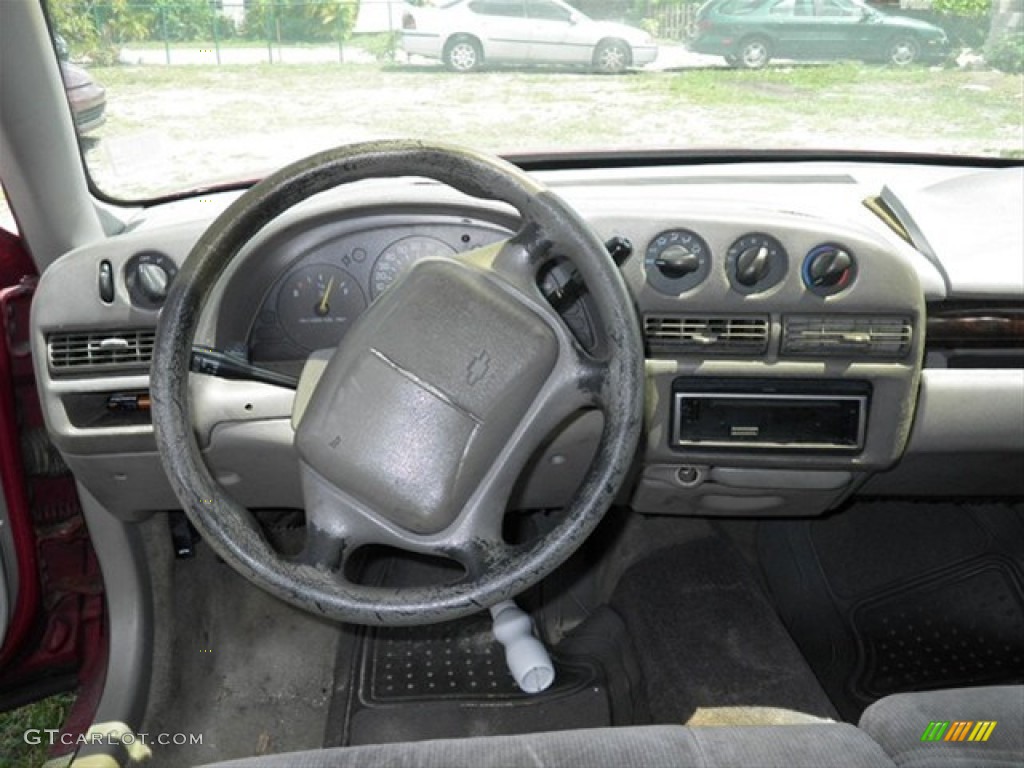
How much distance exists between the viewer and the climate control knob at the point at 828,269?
6.05 ft

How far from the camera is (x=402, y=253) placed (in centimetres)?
192

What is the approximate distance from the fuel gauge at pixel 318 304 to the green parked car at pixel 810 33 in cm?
83

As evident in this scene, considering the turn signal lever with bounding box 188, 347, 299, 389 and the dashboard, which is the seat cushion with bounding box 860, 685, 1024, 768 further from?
the turn signal lever with bounding box 188, 347, 299, 389

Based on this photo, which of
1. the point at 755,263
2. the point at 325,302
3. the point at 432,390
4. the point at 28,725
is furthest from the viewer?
the point at 28,725

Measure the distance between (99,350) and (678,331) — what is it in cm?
110

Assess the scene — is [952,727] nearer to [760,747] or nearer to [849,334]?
[760,747]

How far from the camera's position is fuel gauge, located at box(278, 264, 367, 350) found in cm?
195

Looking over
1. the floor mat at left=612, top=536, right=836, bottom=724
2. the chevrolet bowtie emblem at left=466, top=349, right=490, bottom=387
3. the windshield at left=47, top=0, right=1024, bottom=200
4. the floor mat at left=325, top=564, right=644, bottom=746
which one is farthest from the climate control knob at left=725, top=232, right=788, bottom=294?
the floor mat at left=325, top=564, right=644, bottom=746

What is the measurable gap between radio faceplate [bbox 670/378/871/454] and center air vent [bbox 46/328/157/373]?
103 cm

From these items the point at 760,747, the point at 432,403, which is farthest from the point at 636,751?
the point at 432,403

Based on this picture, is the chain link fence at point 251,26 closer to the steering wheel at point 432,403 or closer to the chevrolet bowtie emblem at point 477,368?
the steering wheel at point 432,403

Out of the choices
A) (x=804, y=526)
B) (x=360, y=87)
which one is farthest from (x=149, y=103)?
(x=804, y=526)

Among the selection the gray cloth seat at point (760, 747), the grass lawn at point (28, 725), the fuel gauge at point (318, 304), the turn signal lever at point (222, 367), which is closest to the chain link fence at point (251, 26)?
the fuel gauge at point (318, 304)

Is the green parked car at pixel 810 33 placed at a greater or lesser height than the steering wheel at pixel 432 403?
greater
